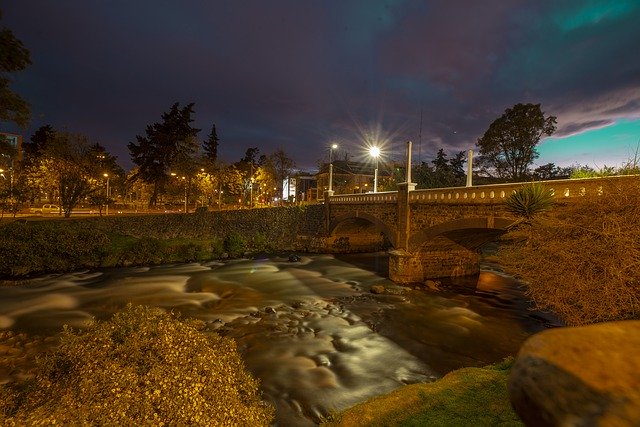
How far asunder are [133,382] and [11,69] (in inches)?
991

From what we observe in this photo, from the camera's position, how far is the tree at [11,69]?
1948 centimetres

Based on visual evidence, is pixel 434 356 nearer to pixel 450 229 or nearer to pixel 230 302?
pixel 450 229

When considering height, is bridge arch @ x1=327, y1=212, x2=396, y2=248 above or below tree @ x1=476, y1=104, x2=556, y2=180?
below

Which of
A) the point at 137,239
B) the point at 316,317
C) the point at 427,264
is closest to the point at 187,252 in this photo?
the point at 137,239

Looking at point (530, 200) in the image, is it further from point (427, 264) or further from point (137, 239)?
point (137, 239)

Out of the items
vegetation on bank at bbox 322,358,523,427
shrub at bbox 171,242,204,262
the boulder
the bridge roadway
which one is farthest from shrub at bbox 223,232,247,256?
vegetation on bank at bbox 322,358,523,427

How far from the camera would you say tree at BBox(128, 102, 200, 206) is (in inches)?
2133

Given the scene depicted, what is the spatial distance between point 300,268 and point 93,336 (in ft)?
82.7

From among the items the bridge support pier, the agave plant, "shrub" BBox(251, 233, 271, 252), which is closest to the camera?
the agave plant

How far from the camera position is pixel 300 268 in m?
30.7

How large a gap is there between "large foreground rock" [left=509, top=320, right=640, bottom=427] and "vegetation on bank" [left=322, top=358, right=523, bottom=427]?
13.1 feet

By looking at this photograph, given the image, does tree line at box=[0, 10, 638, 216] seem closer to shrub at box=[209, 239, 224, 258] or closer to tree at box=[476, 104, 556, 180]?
tree at box=[476, 104, 556, 180]

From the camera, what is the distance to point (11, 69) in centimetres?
2073

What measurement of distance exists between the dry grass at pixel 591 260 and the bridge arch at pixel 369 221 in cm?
1462
